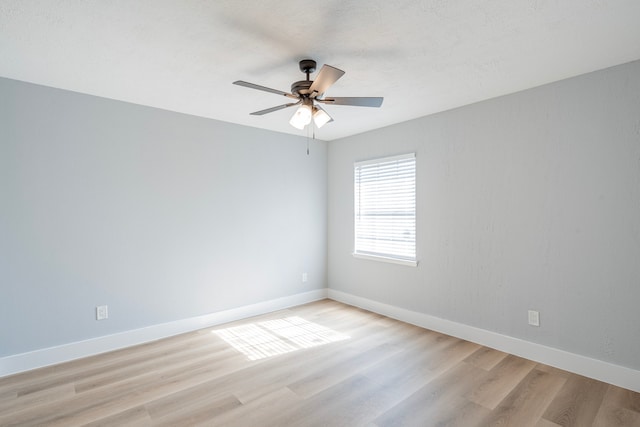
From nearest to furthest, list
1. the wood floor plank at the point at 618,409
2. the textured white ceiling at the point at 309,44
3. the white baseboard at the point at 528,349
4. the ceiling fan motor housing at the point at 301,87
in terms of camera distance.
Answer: the textured white ceiling at the point at 309,44, the wood floor plank at the point at 618,409, the ceiling fan motor housing at the point at 301,87, the white baseboard at the point at 528,349

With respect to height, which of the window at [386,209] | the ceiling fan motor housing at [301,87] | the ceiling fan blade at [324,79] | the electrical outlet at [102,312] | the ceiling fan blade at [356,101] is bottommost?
the electrical outlet at [102,312]

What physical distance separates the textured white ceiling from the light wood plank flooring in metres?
2.49

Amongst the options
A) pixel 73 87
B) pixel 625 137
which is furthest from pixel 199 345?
pixel 625 137

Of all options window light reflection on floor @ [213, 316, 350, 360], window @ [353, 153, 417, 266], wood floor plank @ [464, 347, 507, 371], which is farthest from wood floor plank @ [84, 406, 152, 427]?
window @ [353, 153, 417, 266]

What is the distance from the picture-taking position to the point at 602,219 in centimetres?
256

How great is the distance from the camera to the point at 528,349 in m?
2.93

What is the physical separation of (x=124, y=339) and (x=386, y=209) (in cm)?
330

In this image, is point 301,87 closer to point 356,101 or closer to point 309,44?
point 309,44

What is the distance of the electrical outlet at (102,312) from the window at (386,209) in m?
3.02

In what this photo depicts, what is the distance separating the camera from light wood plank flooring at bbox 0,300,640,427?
6.91 feet

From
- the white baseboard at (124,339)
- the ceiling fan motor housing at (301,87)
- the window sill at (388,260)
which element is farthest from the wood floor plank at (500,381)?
the white baseboard at (124,339)

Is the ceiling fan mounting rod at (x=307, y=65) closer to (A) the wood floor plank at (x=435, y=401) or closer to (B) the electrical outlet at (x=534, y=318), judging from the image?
(A) the wood floor plank at (x=435, y=401)

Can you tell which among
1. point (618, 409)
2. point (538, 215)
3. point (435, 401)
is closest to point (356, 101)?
point (538, 215)

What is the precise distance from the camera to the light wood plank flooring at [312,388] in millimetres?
2107
